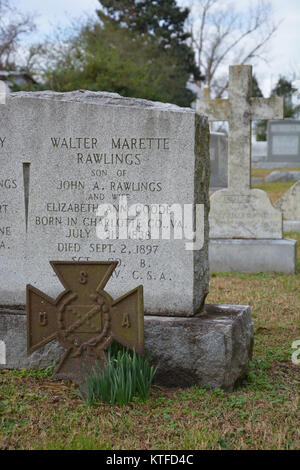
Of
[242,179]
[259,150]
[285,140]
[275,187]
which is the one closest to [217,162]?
[275,187]

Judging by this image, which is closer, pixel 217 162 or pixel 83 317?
pixel 83 317

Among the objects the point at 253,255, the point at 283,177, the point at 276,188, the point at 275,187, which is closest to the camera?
the point at 253,255

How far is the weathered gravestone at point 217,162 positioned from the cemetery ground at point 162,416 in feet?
45.4

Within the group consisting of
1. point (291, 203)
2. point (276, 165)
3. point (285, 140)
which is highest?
point (285, 140)

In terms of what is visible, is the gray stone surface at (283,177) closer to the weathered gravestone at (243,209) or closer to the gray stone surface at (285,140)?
the gray stone surface at (285,140)

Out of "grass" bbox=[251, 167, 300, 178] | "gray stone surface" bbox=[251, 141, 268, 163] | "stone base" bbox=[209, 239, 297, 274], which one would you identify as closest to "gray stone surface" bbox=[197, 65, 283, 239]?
"stone base" bbox=[209, 239, 297, 274]

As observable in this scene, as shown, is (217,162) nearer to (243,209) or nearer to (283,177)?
(283,177)

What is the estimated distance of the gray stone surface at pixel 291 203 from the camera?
10.4 meters

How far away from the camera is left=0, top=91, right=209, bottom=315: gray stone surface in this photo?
348cm

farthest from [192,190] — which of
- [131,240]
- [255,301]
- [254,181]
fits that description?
[254,181]

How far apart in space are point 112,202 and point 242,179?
4.27 metres

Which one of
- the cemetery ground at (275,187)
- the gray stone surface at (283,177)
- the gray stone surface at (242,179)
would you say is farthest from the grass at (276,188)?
the gray stone surface at (242,179)

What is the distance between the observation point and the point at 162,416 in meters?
2.89

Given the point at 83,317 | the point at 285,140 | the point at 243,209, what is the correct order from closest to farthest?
the point at 83,317 < the point at 243,209 < the point at 285,140
